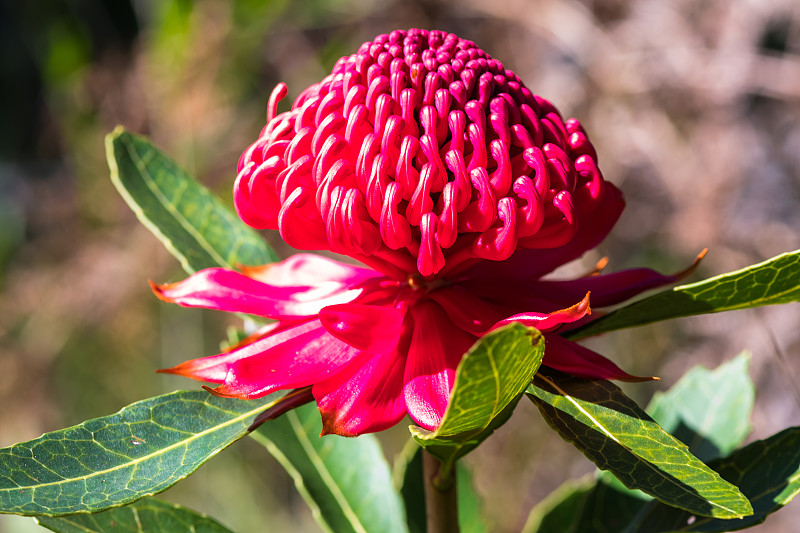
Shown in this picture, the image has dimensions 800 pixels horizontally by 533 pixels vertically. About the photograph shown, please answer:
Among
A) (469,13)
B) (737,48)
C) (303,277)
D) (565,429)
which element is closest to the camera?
(565,429)

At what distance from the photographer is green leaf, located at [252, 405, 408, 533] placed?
198cm

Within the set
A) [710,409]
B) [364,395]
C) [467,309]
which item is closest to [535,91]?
[710,409]

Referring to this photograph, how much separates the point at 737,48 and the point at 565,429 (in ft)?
13.1

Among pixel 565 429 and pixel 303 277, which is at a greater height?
pixel 303 277

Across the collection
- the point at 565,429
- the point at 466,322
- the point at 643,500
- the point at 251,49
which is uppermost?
the point at 251,49

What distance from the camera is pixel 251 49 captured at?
226 inches

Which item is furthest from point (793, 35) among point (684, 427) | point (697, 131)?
point (684, 427)

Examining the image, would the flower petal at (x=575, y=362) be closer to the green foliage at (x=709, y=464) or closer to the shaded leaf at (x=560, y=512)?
the green foliage at (x=709, y=464)

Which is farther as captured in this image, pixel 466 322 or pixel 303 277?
pixel 303 277

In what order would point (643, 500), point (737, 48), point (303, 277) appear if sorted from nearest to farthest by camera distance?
point (303, 277)
point (643, 500)
point (737, 48)

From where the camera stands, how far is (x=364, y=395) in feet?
4.09

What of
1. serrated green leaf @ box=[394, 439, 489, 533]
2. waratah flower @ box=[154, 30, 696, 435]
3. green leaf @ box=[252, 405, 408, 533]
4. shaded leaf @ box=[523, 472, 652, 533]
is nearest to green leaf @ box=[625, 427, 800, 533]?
shaded leaf @ box=[523, 472, 652, 533]

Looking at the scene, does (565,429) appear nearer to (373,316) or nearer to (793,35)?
(373,316)

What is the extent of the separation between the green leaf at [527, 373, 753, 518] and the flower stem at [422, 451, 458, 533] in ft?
1.15
